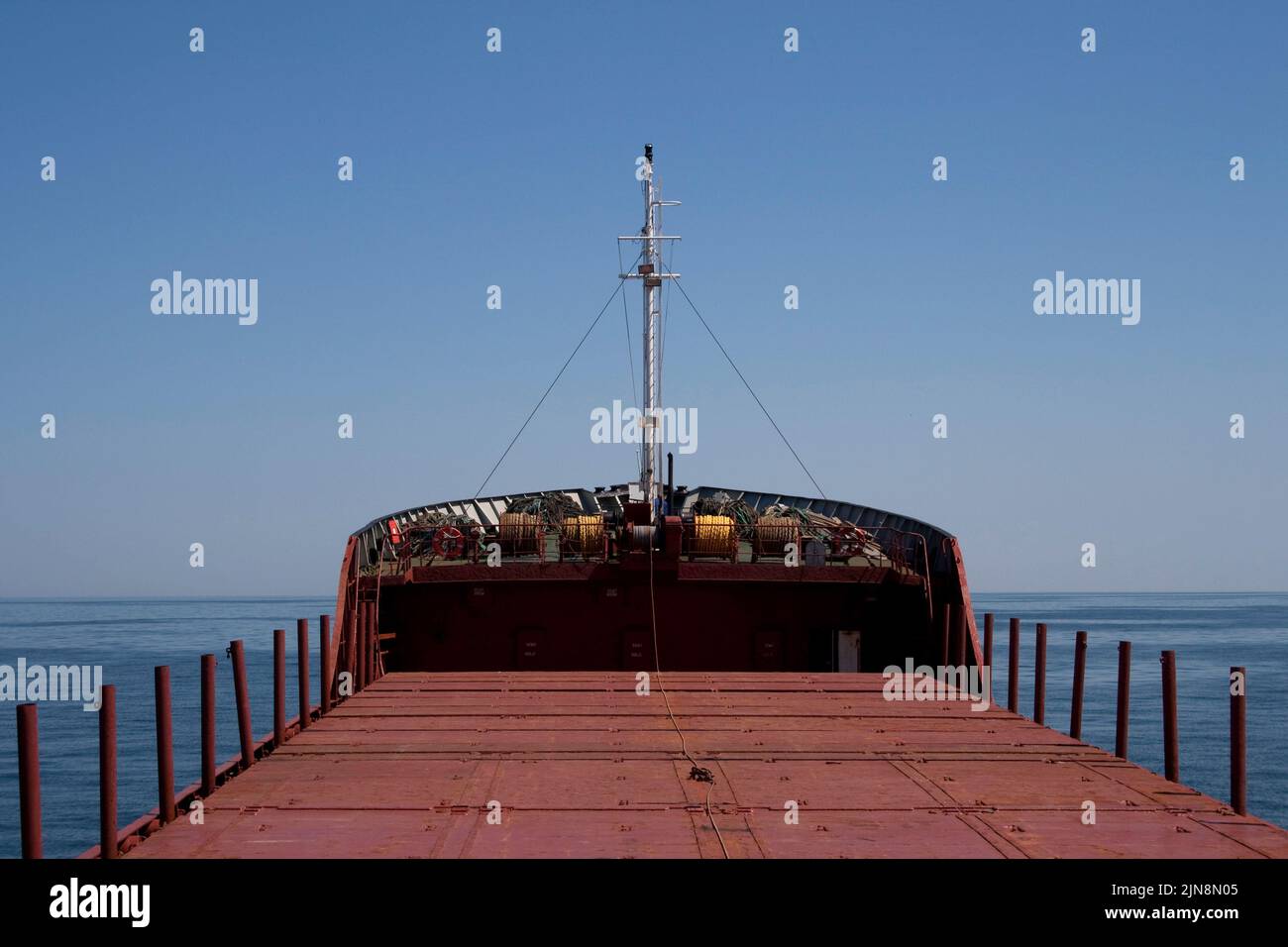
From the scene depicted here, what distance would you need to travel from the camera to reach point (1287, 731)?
133 ft

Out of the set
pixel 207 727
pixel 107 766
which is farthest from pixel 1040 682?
pixel 107 766

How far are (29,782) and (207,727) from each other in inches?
110

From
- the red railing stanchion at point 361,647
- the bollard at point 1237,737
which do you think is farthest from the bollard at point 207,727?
the bollard at point 1237,737

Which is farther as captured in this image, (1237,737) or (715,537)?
(715,537)

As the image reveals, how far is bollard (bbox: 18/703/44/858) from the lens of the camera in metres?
7.69

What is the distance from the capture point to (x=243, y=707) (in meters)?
12.0

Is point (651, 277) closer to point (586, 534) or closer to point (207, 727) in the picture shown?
point (586, 534)

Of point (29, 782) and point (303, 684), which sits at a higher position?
point (29, 782)

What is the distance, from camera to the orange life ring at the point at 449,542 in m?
21.7

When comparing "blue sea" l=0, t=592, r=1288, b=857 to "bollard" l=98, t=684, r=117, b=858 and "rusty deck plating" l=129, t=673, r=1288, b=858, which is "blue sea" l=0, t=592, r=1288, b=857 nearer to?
"rusty deck plating" l=129, t=673, r=1288, b=858

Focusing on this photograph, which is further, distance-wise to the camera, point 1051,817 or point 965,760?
point 965,760
